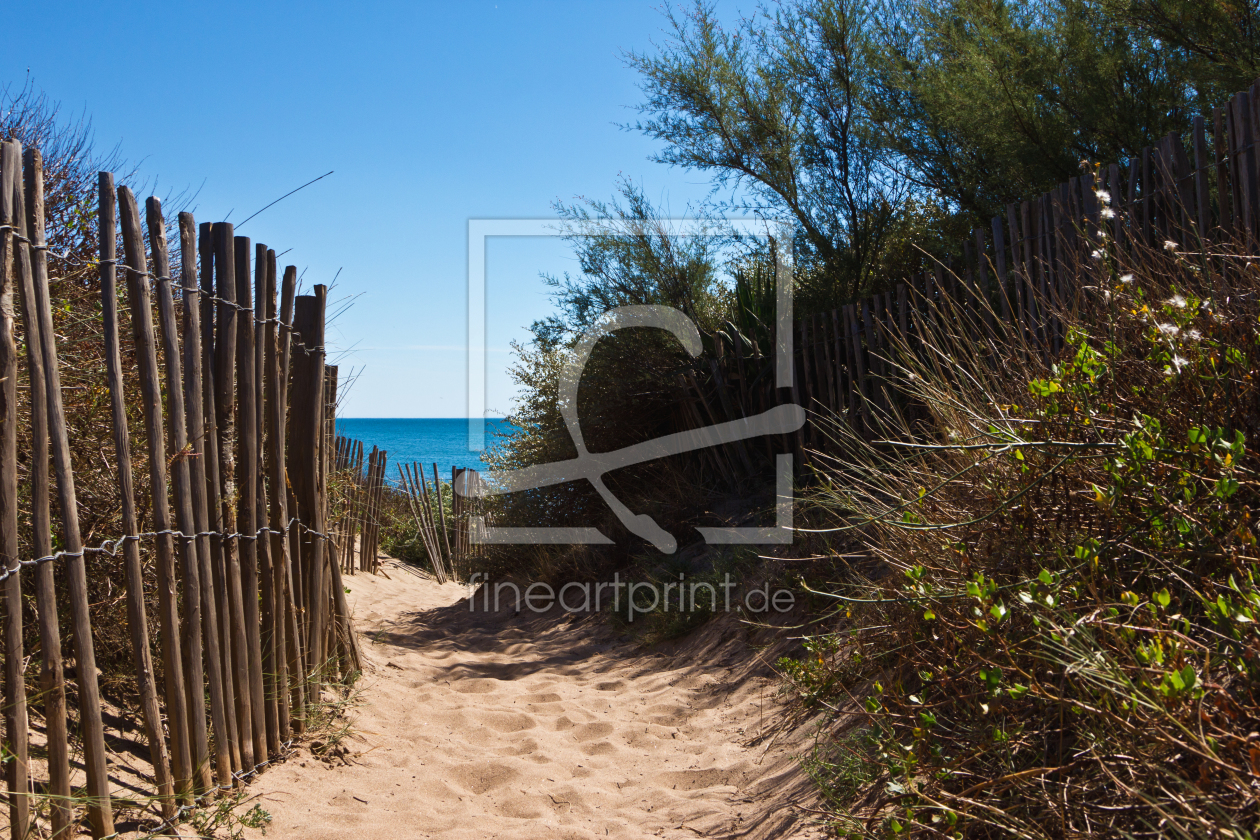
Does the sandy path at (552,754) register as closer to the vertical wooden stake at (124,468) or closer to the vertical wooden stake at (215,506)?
the vertical wooden stake at (215,506)

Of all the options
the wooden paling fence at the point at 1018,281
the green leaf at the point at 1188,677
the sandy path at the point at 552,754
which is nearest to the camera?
the green leaf at the point at 1188,677

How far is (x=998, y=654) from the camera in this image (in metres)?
2.15

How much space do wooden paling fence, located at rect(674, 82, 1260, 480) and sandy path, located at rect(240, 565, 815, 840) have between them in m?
1.46

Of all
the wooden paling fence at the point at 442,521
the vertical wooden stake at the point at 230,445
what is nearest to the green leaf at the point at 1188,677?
the vertical wooden stake at the point at 230,445

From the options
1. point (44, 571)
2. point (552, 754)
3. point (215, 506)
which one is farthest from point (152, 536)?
point (552, 754)

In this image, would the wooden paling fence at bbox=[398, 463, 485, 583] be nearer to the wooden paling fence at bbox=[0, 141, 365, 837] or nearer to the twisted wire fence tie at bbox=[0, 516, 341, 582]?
the twisted wire fence tie at bbox=[0, 516, 341, 582]

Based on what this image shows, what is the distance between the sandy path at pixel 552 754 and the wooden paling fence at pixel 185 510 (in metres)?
0.39

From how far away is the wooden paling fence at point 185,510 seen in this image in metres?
2.08

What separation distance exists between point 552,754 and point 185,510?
2.05m

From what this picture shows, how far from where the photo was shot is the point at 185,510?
2613 millimetres

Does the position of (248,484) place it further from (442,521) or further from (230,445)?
(442,521)

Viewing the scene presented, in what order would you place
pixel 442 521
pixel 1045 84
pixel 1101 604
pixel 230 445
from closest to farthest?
pixel 1101 604
pixel 230 445
pixel 1045 84
pixel 442 521

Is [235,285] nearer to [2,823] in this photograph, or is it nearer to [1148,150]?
[2,823]

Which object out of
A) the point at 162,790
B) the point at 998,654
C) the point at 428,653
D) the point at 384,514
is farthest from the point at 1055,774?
the point at 384,514
